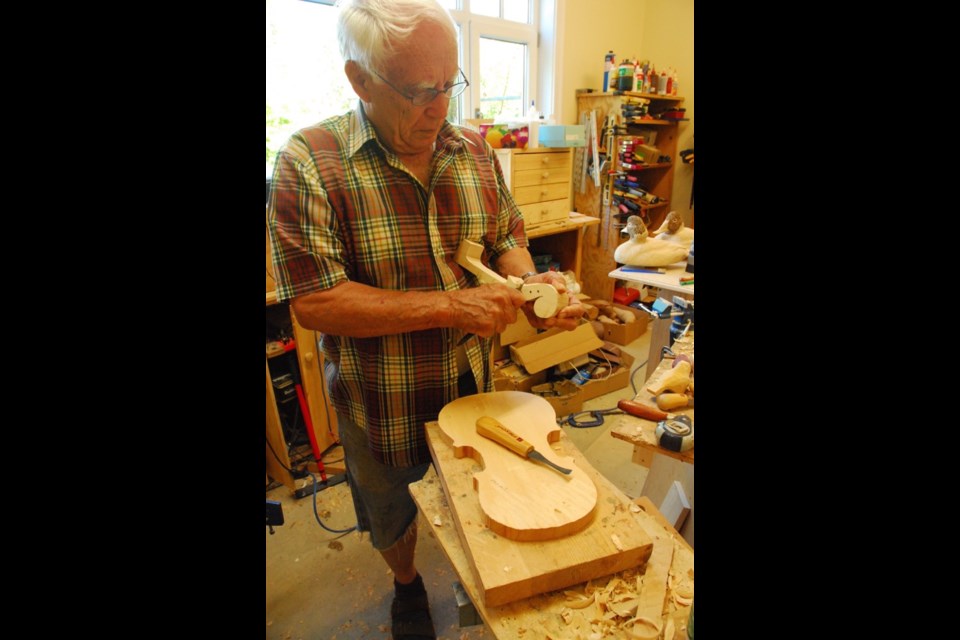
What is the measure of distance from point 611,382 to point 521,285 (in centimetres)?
228

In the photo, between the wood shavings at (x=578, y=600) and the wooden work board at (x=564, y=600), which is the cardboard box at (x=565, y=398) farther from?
the wood shavings at (x=578, y=600)

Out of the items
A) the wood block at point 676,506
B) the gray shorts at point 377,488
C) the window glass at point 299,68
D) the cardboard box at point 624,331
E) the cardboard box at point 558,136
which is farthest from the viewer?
the cardboard box at point 624,331

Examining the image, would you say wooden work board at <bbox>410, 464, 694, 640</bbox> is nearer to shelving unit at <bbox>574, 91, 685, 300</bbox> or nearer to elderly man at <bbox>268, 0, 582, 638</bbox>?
elderly man at <bbox>268, 0, 582, 638</bbox>

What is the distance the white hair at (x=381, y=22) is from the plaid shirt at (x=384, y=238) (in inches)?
6.0

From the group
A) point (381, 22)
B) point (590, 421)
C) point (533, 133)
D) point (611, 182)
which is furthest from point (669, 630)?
point (611, 182)

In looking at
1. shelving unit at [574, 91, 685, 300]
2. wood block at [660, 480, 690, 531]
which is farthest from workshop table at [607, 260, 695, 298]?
shelving unit at [574, 91, 685, 300]

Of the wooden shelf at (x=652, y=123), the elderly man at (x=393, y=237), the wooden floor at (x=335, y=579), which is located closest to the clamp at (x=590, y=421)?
the wooden floor at (x=335, y=579)

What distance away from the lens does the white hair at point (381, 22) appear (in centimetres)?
105
